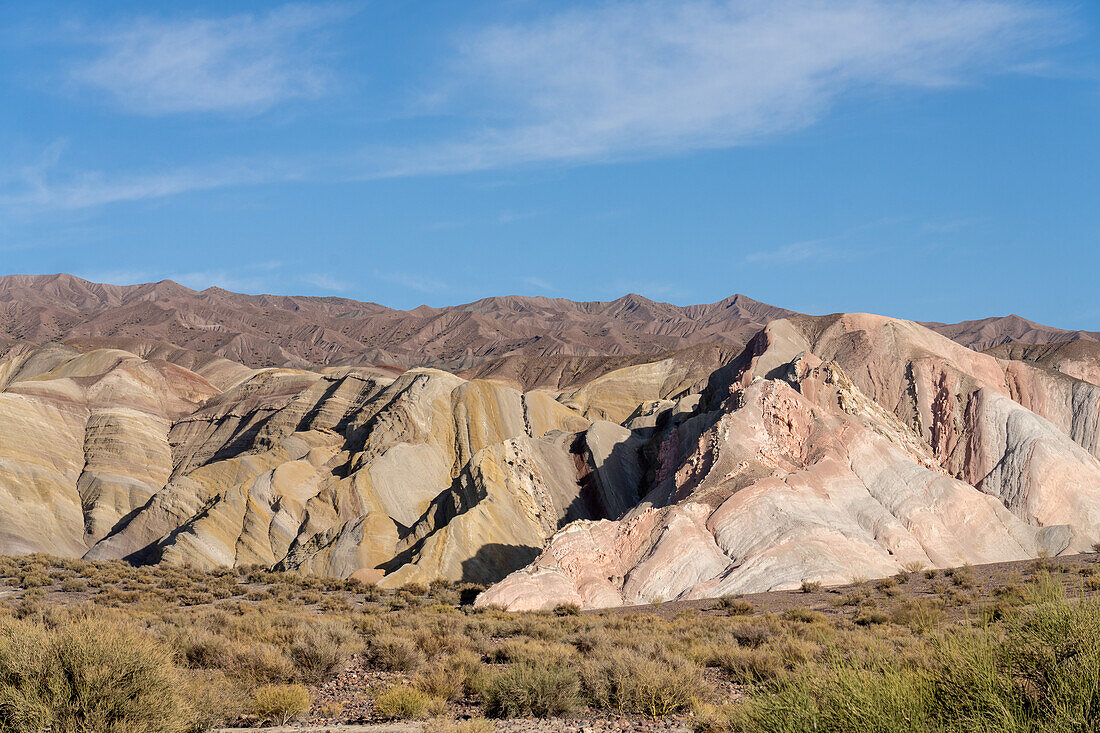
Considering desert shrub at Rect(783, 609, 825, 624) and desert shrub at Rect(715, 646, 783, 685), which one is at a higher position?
desert shrub at Rect(715, 646, 783, 685)

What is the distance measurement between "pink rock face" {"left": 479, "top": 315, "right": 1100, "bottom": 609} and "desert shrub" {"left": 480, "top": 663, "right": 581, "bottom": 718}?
11088 millimetres

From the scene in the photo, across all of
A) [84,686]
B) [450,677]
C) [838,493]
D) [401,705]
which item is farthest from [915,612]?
[84,686]

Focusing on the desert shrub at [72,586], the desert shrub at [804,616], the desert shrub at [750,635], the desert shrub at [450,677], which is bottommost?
the desert shrub at [72,586]

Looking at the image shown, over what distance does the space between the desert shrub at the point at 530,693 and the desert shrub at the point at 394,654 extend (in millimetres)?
2965

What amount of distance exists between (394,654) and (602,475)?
24.4 meters

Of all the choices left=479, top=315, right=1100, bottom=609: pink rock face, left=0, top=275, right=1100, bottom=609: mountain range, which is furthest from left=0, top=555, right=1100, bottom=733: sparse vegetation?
left=0, top=275, right=1100, bottom=609: mountain range

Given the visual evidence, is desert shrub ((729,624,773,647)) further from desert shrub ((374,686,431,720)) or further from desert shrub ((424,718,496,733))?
desert shrub ((424,718,496,733))

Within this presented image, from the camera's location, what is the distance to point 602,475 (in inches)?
1523

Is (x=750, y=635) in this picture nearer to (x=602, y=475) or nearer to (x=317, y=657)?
(x=317, y=657)

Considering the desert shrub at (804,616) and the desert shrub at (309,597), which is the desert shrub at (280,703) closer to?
the desert shrub at (804,616)

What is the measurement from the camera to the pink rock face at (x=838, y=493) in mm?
23578

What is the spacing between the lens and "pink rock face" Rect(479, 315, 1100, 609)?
77.4ft

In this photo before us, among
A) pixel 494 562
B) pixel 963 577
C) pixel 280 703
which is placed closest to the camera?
pixel 280 703

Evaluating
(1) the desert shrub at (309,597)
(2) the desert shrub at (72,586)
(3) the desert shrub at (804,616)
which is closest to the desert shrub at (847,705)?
(3) the desert shrub at (804,616)
